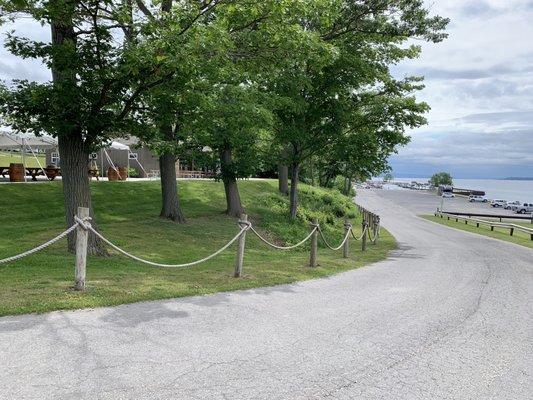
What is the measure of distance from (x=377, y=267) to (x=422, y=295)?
13.5 ft

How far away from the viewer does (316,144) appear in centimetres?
2236

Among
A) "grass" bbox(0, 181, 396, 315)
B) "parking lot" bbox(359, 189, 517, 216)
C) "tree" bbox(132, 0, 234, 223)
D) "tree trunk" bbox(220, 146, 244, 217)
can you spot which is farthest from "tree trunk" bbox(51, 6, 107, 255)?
"parking lot" bbox(359, 189, 517, 216)

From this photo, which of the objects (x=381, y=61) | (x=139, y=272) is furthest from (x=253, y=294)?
(x=381, y=61)

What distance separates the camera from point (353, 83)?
20.8 m

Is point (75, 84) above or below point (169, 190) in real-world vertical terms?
above

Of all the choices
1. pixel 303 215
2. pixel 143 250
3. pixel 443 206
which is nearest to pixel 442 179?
pixel 443 206

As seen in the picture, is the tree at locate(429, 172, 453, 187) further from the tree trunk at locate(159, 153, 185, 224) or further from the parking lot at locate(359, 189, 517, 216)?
the tree trunk at locate(159, 153, 185, 224)

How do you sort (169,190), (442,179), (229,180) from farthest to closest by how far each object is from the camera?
1. (442,179)
2. (229,180)
3. (169,190)

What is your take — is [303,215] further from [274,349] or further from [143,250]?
[274,349]

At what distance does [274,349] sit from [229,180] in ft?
58.1

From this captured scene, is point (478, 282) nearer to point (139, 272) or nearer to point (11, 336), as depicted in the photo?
point (139, 272)

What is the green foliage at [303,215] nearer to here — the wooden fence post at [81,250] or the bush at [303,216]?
the bush at [303,216]

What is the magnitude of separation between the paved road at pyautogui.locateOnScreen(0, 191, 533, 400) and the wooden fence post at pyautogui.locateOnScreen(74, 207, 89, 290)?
1147mm

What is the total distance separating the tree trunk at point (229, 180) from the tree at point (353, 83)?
275 cm
